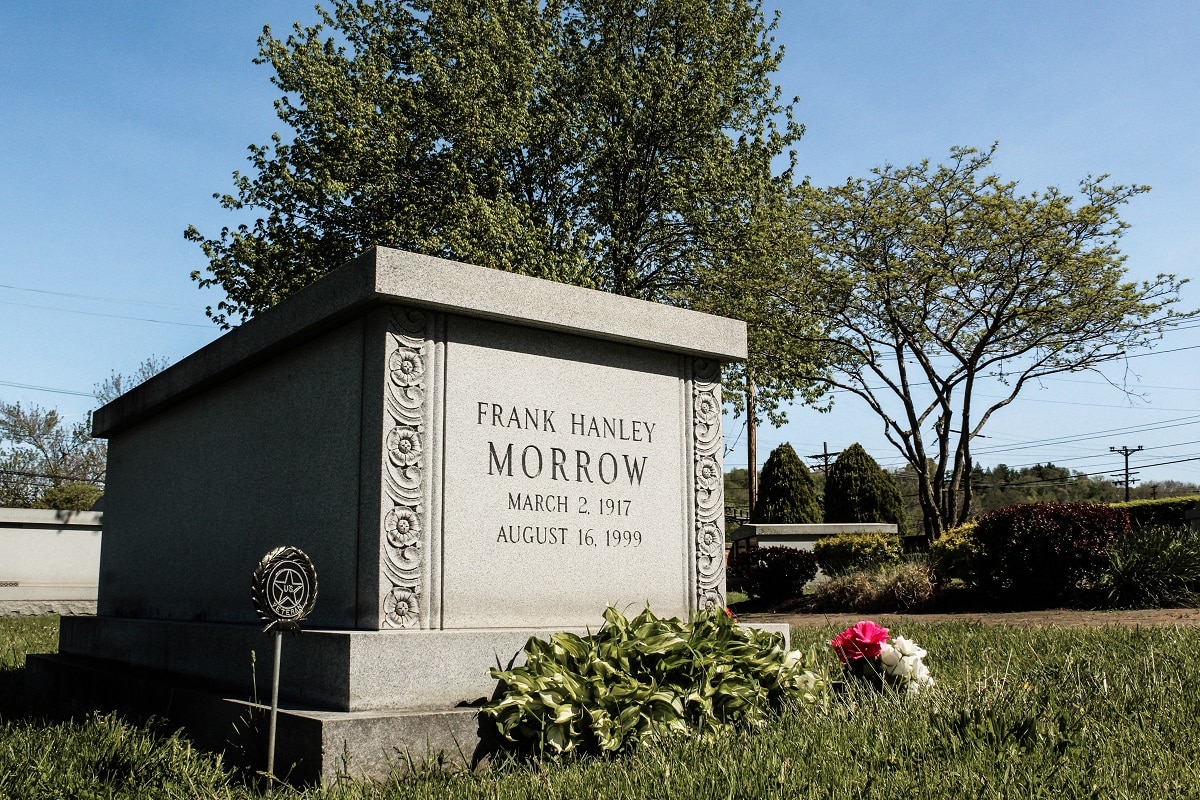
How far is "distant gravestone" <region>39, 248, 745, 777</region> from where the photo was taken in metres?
4.75

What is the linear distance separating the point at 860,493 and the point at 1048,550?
1690 centimetres

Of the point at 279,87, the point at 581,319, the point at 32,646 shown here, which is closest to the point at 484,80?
the point at 279,87

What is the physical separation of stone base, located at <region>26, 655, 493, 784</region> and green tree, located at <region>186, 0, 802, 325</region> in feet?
46.7

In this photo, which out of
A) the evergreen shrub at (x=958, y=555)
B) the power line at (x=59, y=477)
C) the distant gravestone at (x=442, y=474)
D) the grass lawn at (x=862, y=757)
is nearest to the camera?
the grass lawn at (x=862, y=757)

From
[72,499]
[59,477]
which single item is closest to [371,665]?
[72,499]

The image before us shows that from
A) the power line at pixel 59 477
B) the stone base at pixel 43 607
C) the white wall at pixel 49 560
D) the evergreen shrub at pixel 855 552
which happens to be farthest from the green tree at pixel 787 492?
the power line at pixel 59 477

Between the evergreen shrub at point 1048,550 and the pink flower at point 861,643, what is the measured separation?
30.5ft

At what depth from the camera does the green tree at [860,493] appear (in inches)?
1179

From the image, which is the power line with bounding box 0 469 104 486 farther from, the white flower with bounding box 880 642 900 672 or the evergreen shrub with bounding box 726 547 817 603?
the white flower with bounding box 880 642 900 672

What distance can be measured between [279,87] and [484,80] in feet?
14.6

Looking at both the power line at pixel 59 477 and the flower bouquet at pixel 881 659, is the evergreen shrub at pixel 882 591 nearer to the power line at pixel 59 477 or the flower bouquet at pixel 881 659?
the flower bouquet at pixel 881 659

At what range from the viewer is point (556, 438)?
5.43 metres

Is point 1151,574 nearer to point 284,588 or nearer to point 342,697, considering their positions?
point 342,697

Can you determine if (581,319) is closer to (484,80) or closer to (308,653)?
(308,653)
